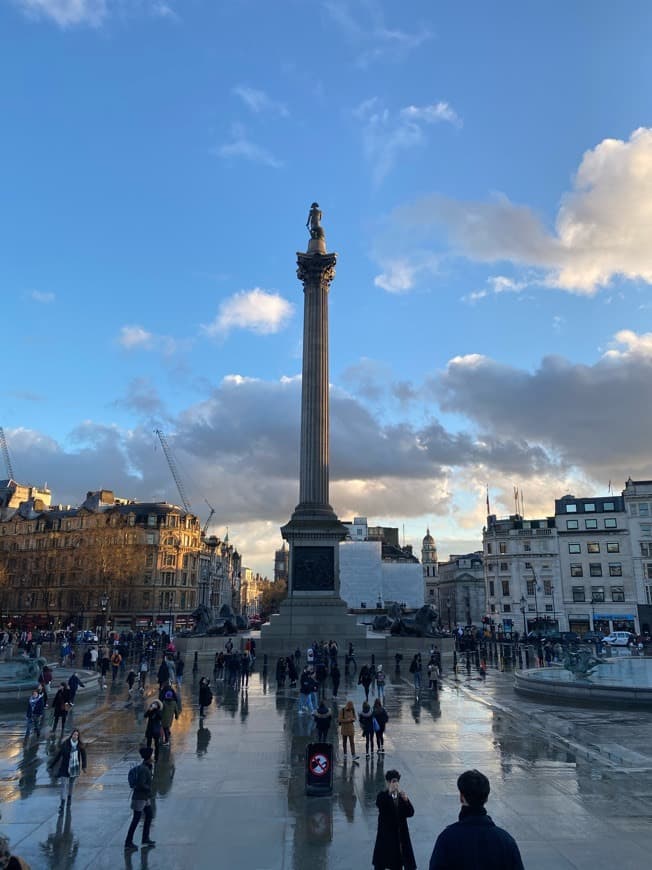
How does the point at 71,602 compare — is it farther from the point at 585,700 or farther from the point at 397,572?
the point at 585,700

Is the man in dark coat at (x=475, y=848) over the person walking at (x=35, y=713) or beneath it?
over

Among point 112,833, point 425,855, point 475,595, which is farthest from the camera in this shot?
point 475,595

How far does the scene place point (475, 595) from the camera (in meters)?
148

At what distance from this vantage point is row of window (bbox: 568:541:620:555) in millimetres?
81812

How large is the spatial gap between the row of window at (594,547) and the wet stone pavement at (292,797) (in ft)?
223

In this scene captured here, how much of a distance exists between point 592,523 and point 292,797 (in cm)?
Answer: 8126

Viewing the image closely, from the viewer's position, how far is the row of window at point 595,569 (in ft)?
266

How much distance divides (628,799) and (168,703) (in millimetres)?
11455

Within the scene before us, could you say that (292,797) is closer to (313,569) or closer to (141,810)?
(141,810)

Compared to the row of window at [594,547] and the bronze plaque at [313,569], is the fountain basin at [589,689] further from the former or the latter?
the row of window at [594,547]

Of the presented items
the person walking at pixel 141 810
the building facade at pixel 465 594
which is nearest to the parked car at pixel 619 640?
the person walking at pixel 141 810

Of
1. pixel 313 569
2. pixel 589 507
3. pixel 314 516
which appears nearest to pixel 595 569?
pixel 589 507

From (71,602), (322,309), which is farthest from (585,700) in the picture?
(71,602)

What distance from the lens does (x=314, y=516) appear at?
46.3 m
